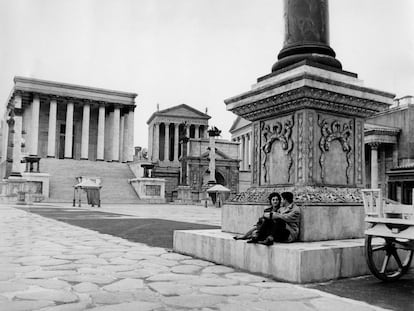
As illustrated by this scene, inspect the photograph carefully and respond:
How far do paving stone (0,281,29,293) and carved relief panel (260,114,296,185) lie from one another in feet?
10.5

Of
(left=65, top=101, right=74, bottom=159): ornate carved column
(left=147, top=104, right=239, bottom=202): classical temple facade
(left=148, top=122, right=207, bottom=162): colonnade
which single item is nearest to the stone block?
(left=147, top=104, right=239, bottom=202): classical temple facade

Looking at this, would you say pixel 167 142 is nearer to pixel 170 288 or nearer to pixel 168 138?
pixel 168 138

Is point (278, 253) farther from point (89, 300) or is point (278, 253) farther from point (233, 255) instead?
point (89, 300)

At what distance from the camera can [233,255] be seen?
17.2 feet

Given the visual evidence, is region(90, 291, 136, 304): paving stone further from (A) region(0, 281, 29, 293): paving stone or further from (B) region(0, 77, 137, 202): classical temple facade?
(B) region(0, 77, 137, 202): classical temple facade

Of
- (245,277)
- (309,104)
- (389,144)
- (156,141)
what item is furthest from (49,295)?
(156,141)

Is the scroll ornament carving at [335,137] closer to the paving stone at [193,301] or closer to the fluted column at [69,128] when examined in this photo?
the paving stone at [193,301]

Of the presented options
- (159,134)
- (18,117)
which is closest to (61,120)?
(18,117)

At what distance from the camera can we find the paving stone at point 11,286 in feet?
13.3

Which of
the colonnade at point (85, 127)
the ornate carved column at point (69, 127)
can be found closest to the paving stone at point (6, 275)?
the colonnade at point (85, 127)

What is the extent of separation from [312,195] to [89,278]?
2611 mm

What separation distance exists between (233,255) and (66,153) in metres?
51.8

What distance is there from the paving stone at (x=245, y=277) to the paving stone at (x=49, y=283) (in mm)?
1620

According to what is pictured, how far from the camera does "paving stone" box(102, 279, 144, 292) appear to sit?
4116mm
